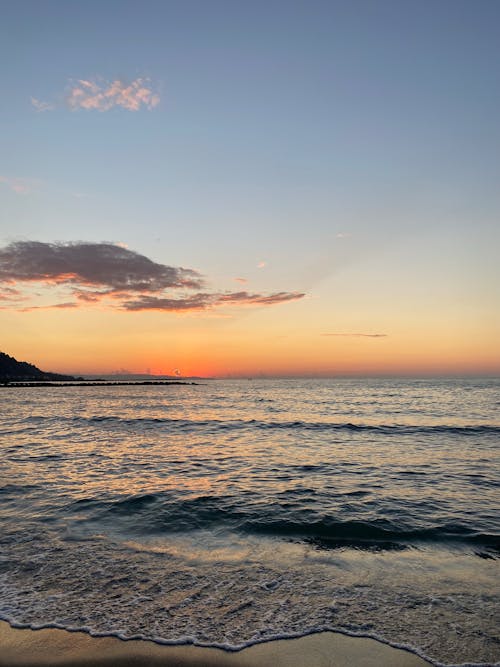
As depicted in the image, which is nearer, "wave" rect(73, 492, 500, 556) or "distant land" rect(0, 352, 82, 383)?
"wave" rect(73, 492, 500, 556)

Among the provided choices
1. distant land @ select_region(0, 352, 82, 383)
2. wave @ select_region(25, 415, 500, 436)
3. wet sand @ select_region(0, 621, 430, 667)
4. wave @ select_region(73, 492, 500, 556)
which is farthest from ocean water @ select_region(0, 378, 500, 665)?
distant land @ select_region(0, 352, 82, 383)

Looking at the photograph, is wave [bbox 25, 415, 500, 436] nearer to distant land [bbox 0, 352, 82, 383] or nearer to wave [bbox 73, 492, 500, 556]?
wave [bbox 73, 492, 500, 556]

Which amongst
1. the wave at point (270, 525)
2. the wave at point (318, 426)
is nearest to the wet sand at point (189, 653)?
the wave at point (270, 525)

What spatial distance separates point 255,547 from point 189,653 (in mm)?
3661

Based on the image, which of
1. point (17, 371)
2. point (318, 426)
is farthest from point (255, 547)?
point (17, 371)

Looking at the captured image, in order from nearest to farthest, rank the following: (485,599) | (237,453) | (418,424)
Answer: (485,599) < (237,453) < (418,424)

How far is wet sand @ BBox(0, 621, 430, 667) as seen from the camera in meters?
4.70

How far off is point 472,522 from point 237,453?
472 inches

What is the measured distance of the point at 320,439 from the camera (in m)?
25.3

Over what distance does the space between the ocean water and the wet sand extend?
0.19m

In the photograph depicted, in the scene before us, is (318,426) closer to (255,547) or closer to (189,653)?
(255,547)

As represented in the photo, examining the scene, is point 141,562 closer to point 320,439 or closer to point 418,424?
point 320,439

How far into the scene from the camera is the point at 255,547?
27.6 ft

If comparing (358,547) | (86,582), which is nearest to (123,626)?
(86,582)
